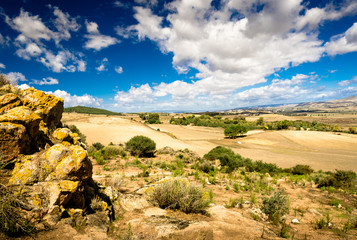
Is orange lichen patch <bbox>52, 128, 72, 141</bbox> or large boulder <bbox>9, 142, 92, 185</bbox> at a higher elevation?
orange lichen patch <bbox>52, 128, 72, 141</bbox>

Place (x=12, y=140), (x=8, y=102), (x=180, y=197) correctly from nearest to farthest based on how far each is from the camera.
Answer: (x=12, y=140), (x=8, y=102), (x=180, y=197)

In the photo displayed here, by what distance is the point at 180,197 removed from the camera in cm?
503

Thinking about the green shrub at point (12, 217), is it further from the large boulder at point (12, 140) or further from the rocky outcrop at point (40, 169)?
the large boulder at point (12, 140)

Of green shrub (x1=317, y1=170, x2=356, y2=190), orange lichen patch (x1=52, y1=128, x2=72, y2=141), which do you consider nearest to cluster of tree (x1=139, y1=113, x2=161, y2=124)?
green shrub (x1=317, y1=170, x2=356, y2=190)

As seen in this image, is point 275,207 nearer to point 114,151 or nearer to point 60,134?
point 60,134

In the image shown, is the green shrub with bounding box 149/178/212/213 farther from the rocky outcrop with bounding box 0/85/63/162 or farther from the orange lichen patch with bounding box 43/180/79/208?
the rocky outcrop with bounding box 0/85/63/162

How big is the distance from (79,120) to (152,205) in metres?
44.5

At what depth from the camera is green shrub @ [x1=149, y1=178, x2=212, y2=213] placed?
4863 millimetres

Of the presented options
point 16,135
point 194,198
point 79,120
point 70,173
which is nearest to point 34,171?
point 70,173

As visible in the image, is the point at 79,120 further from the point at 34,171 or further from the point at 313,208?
the point at 313,208

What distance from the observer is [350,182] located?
997 cm

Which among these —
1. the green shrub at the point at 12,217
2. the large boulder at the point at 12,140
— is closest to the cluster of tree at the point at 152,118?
the large boulder at the point at 12,140

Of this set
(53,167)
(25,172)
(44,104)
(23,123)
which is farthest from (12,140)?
(44,104)

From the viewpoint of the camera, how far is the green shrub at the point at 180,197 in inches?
191
